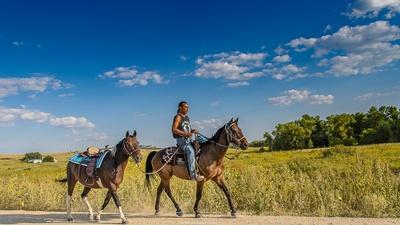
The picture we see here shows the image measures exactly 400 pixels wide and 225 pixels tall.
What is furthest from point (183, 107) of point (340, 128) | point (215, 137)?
point (340, 128)

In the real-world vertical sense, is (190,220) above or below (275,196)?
below

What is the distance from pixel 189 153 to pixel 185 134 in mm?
510

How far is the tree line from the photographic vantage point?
88438 millimetres

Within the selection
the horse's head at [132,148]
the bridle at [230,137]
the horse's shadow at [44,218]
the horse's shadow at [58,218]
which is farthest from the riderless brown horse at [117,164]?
the bridle at [230,137]

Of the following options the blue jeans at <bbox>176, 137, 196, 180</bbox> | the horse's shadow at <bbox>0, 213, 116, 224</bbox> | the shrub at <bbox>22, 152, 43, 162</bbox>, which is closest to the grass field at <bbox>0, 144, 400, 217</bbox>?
the horse's shadow at <bbox>0, 213, 116, 224</bbox>

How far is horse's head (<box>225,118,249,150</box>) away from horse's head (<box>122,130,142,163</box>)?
90.8 inches

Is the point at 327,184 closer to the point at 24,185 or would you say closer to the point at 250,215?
the point at 250,215

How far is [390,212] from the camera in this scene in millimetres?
11117

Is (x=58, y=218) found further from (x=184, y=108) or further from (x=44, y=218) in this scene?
(x=184, y=108)

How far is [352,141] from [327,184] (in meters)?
77.3

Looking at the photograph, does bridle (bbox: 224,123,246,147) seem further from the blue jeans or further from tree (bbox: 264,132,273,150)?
tree (bbox: 264,132,273,150)

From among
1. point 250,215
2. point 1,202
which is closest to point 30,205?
point 1,202

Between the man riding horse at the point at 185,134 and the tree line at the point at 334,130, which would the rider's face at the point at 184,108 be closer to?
the man riding horse at the point at 185,134

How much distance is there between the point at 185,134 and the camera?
1147 cm
